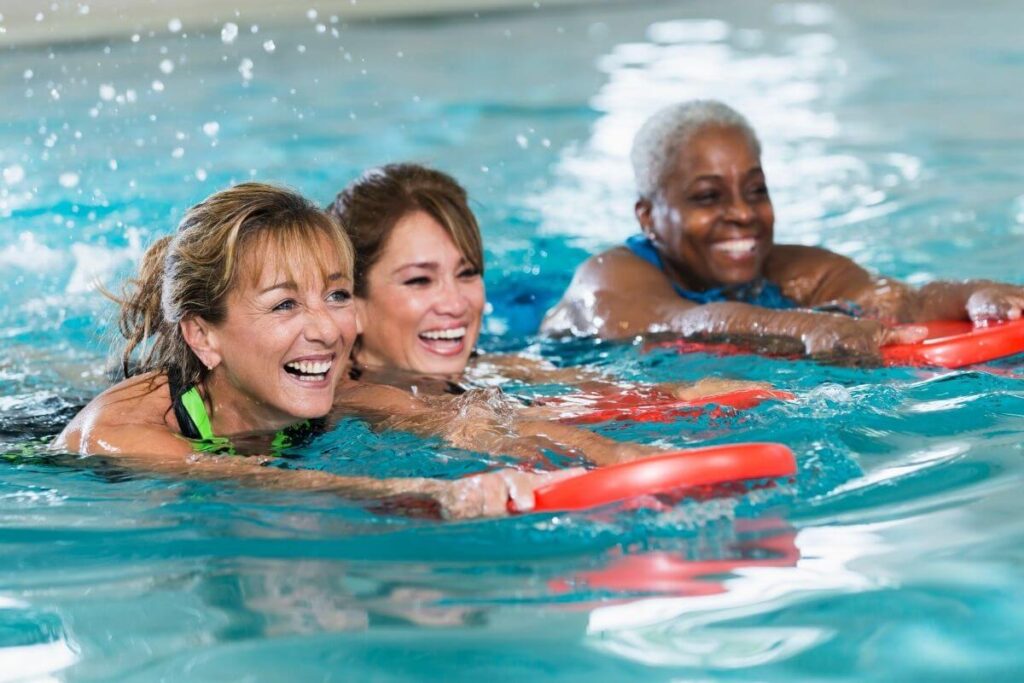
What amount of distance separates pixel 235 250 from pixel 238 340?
25 centimetres

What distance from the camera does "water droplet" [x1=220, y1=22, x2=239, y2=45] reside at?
569 inches

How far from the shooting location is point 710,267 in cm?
569

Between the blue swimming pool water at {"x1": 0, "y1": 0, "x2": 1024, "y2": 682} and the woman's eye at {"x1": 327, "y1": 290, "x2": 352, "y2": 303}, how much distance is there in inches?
15.4

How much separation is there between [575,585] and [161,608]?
0.87 m

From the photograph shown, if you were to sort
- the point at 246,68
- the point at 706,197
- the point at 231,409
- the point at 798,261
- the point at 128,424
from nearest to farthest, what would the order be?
the point at 128,424 < the point at 231,409 < the point at 706,197 < the point at 798,261 < the point at 246,68

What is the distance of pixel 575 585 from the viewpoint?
292 cm

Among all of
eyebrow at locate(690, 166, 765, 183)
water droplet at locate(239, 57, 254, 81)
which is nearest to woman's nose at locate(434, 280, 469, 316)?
eyebrow at locate(690, 166, 765, 183)

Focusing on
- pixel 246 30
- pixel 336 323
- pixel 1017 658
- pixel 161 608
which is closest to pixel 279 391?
pixel 336 323

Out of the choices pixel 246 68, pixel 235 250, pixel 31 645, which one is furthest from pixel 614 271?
pixel 246 68

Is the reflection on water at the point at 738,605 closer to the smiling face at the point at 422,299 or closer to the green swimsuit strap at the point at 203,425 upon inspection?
the green swimsuit strap at the point at 203,425

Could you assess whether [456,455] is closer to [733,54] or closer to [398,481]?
[398,481]

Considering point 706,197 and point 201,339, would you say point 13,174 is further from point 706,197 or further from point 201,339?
point 201,339

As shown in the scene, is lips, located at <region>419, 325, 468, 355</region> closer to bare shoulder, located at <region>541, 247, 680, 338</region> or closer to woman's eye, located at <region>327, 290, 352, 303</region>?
woman's eye, located at <region>327, 290, 352, 303</region>

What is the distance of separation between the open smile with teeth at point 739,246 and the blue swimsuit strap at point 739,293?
0.59 feet
